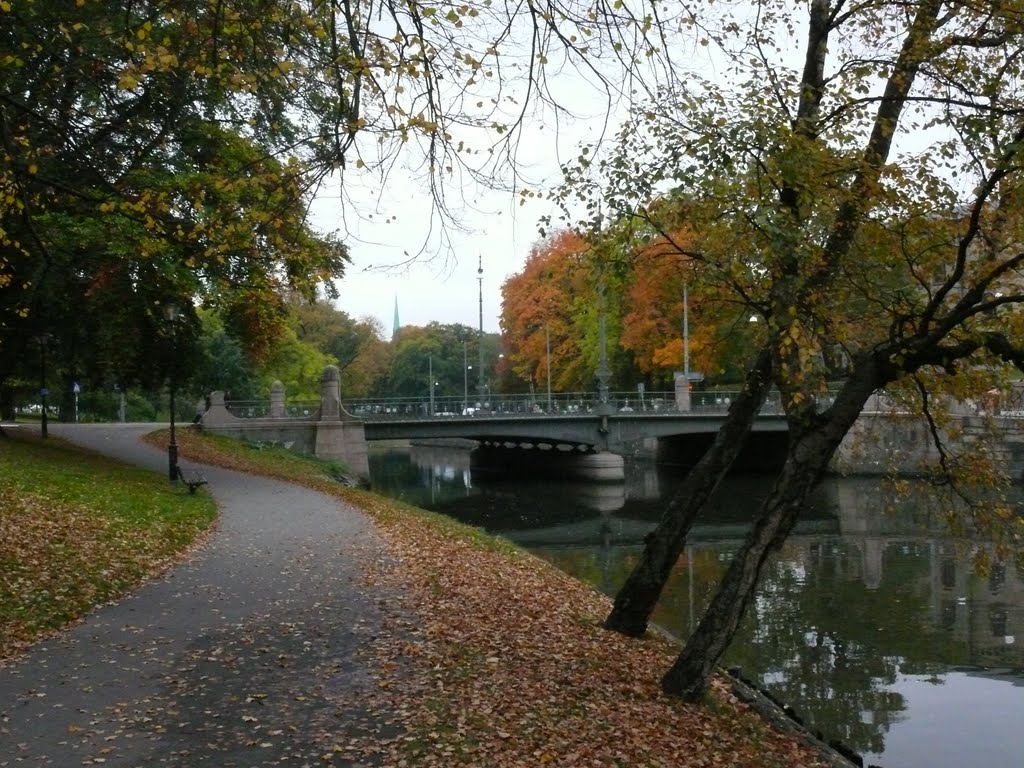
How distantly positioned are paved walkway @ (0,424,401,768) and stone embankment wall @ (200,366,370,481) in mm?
27764

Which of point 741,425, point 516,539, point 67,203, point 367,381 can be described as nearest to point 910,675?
point 741,425

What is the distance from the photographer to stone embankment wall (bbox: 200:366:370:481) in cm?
4125

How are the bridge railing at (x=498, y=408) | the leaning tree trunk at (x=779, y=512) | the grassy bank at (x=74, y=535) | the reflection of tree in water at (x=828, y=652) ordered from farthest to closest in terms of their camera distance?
the bridge railing at (x=498, y=408)
the reflection of tree in water at (x=828, y=652)
the grassy bank at (x=74, y=535)
the leaning tree trunk at (x=779, y=512)

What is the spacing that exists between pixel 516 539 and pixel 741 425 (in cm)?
1855

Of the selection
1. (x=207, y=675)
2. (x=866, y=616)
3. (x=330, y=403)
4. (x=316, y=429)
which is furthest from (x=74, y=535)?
(x=330, y=403)

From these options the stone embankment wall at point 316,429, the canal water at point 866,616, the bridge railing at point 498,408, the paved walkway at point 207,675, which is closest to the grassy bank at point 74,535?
the paved walkway at point 207,675

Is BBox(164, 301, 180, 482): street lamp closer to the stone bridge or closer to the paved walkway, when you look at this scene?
the paved walkway

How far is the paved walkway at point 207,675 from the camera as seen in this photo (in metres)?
6.73

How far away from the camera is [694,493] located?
10.7 metres

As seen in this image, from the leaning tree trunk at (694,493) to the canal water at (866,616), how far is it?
1.94 meters

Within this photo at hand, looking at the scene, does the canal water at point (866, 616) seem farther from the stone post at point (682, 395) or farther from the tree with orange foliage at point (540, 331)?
the tree with orange foliage at point (540, 331)

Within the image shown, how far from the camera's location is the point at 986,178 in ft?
27.1

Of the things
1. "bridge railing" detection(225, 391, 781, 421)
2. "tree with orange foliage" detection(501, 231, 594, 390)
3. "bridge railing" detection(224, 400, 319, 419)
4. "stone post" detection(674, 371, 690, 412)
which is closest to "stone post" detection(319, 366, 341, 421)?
"bridge railing" detection(224, 400, 319, 419)

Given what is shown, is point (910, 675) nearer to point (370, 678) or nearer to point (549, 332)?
point (370, 678)
